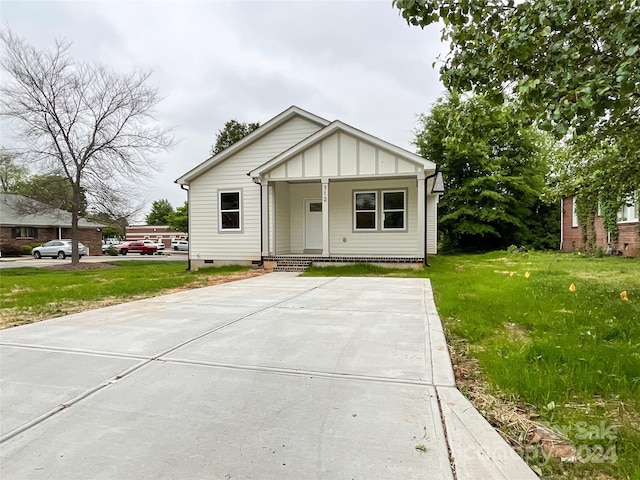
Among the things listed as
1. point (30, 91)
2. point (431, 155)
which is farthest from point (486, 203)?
point (30, 91)

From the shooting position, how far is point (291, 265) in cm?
1227

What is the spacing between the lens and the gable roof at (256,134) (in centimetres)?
1348

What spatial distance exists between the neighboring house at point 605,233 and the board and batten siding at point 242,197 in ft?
36.6

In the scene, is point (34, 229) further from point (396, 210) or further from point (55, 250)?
point (396, 210)

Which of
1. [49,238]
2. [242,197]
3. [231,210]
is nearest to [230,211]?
[231,210]

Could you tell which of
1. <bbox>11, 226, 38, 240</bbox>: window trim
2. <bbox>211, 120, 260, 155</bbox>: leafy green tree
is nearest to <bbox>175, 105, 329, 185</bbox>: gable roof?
<bbox>11, 226, 38, 240</bbox>: window trim

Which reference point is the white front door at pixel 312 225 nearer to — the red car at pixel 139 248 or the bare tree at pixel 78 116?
the bare tree at pixel 78 116

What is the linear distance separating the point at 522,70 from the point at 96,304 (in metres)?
7.21

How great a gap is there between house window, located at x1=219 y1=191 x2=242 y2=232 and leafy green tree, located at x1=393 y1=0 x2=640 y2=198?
10553 millimetres

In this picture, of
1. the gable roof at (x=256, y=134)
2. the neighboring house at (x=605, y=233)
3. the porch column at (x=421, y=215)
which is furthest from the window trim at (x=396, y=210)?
the neighboring house at (x=605, y=233)

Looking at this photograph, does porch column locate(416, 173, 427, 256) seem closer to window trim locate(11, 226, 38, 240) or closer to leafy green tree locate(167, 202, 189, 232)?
window trim locate(11, 226, 38, 240)

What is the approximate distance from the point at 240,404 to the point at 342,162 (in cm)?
988

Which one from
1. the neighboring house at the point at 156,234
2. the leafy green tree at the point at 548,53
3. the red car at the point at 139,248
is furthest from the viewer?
the neighboring house at the point at 156,234

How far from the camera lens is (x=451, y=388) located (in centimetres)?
277
